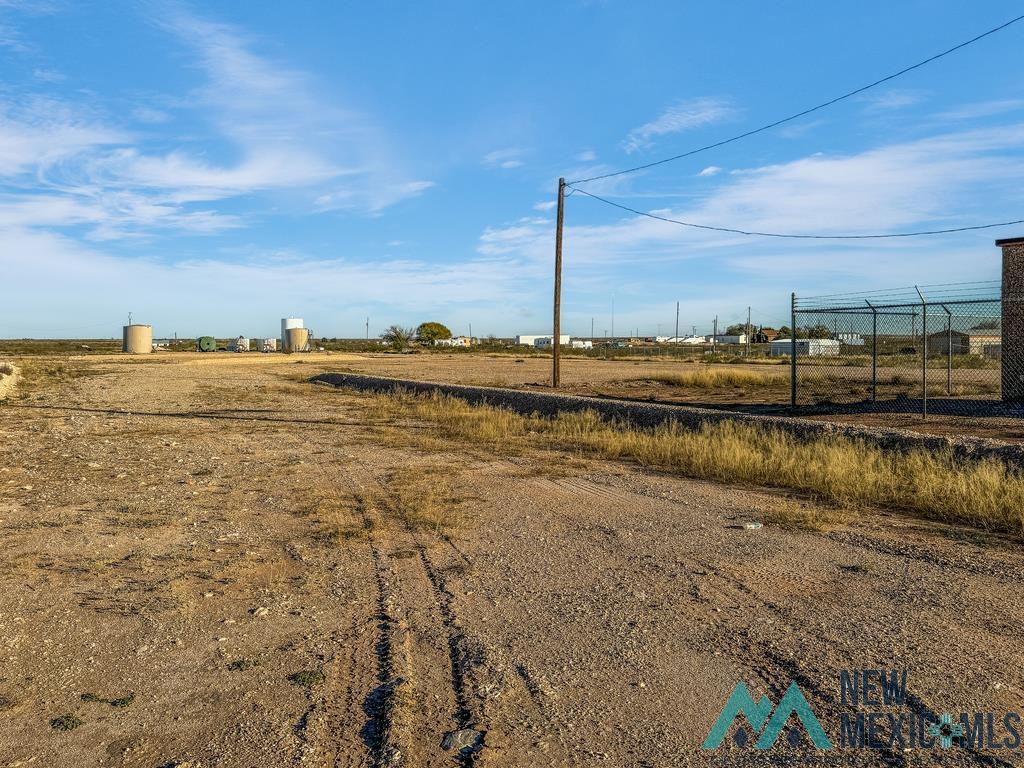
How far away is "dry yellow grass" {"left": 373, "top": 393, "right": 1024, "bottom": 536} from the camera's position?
8203mm

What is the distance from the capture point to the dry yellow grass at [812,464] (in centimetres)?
820

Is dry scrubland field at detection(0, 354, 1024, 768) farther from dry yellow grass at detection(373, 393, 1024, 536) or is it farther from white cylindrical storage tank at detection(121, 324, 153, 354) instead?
white cylindrical storage tank at detection(121, 324, 153, 354)

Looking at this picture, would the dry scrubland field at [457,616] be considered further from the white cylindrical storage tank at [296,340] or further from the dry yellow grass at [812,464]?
the white cylindrical storage tank at [296,340]

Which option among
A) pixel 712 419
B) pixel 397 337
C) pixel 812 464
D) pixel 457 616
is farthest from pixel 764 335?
pixel 457 616

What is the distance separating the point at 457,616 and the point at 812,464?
6393 millimetres

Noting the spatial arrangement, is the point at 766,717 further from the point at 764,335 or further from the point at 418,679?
the point at 764,335

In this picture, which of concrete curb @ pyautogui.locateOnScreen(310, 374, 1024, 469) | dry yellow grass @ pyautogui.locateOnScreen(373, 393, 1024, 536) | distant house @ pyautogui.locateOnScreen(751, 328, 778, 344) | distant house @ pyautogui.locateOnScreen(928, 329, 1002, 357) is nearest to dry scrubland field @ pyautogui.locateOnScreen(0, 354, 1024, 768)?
dry yellow grass @ pyautogui.locateOnScreen(373, 393, 1024, 536)

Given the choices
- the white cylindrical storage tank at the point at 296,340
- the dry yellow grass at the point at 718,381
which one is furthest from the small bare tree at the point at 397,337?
the dry yellow grass at the point at 718,381

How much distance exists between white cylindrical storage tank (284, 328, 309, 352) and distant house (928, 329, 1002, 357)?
8301 centimetres

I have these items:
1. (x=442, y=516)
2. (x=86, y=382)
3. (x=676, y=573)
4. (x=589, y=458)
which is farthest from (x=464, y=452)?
(x=86, y=382)

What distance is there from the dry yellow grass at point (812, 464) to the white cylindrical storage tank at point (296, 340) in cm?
8493

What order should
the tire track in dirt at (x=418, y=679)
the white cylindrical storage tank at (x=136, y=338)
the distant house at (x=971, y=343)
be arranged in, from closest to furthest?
the tire track in dirt at (x=418, y=679) < the distant house at (x=971, y=343) < the white cylindrical storage tank at (x=136, y=338)

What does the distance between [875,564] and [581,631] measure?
292 centimetres

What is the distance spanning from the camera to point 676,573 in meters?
6.21
